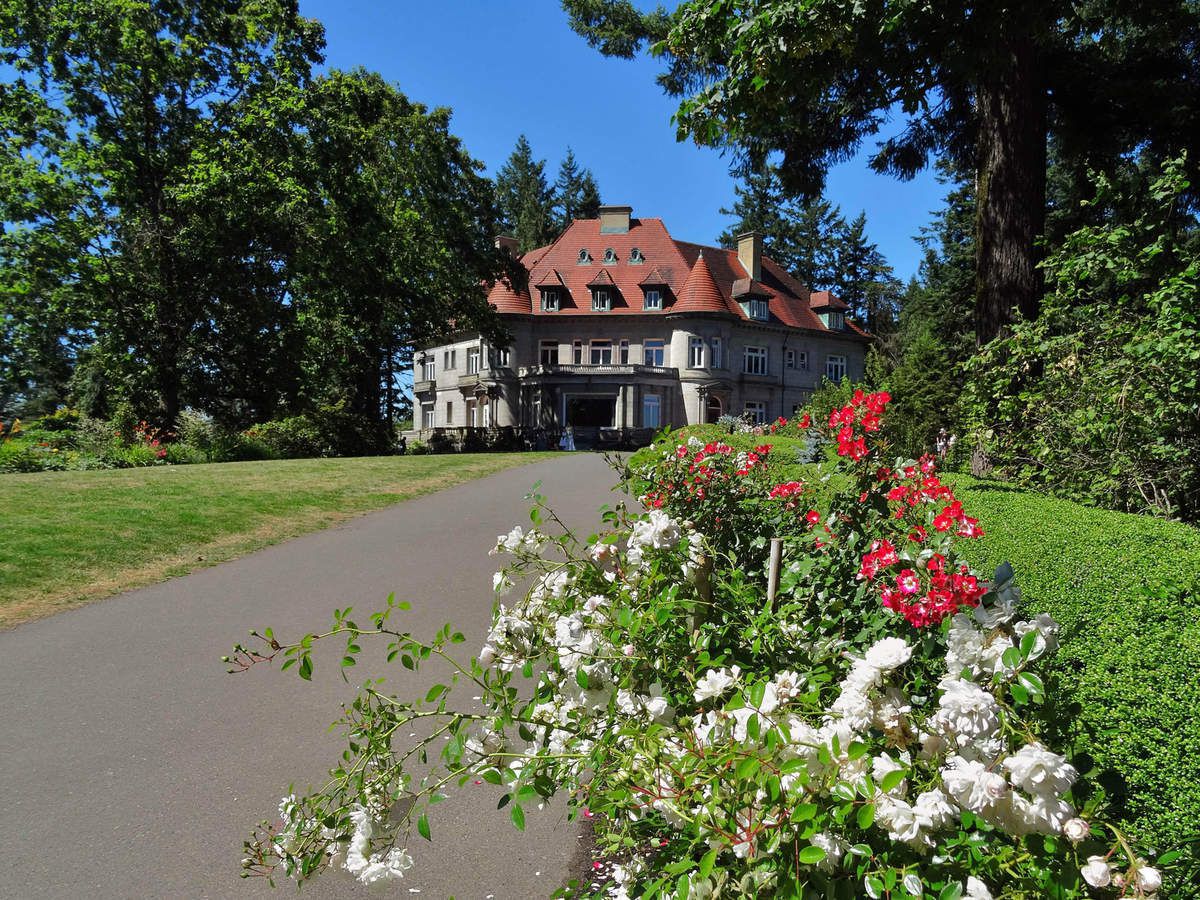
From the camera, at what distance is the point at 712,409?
133 ft

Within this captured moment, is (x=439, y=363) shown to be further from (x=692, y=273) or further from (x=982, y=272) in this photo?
(x=982, y=272)

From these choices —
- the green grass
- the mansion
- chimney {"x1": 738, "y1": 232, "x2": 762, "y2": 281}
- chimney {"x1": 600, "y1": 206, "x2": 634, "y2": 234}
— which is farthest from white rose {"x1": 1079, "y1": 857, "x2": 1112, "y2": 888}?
chimney {"x1": 738, "y1": 232, "x2": 762, "y2": 281}

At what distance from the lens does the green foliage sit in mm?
5887

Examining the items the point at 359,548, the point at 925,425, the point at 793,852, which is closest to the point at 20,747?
the point at 793,852

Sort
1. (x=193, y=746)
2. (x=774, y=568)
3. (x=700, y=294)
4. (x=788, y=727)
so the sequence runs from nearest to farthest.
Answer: (x=788, y=727) < (x=774, y=568) < (x=193, y=746) < (x=700, y=294)

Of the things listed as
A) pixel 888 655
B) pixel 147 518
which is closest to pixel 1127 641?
pixel 888 655

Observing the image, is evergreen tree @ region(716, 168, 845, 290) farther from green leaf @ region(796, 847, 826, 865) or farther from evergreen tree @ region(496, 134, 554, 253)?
green leaf @ region(796, 847, 826, 865)

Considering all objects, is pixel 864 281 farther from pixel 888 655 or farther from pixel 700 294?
pixel 888 655

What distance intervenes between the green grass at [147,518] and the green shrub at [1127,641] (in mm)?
7843

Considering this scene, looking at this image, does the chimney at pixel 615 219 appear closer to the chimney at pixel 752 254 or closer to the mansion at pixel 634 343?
the mansion at pixel 634 343

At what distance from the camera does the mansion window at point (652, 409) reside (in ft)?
130

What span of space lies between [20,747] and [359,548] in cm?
538

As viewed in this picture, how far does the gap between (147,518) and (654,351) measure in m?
32.9

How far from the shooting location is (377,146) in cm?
2942
